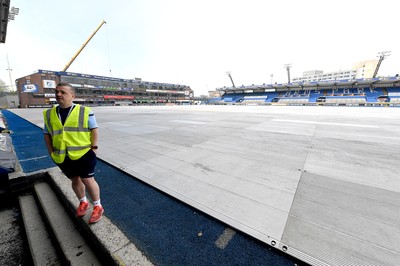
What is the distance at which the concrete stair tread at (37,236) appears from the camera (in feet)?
5.59

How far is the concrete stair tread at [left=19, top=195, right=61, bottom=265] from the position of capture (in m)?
1.70

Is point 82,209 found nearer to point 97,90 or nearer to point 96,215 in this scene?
point 96,215

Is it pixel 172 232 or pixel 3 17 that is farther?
pixel 3 17

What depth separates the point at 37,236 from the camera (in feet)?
6.48

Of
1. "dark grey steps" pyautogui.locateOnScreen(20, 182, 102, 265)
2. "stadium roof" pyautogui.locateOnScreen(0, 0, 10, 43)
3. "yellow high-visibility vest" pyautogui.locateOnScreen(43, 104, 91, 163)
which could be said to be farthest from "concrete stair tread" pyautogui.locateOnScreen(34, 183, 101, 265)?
"stadium roof" pyautogui.locateOnScreen(0, 0, 10, 43)

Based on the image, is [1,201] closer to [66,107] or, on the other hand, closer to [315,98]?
[66,107]

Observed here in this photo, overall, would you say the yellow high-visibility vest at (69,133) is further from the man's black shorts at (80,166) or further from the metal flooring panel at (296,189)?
the metal flooring panel at (296,189)

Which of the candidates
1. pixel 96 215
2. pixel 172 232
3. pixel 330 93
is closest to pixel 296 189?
pixel 172 232

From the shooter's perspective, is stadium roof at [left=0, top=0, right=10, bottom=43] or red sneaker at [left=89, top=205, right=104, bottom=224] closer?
red sneaker at [left=89, top=205, right=104, bottom=224]

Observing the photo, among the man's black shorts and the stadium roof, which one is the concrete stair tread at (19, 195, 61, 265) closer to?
the man's black shorts

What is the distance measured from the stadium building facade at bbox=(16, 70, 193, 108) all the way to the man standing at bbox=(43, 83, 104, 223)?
58.5m

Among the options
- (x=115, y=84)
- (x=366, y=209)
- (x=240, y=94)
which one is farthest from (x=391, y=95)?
(x=115, y=84)

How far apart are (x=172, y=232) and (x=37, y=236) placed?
1.72 metres

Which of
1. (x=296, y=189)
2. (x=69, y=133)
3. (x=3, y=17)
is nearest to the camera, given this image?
(x=69, y=133)
